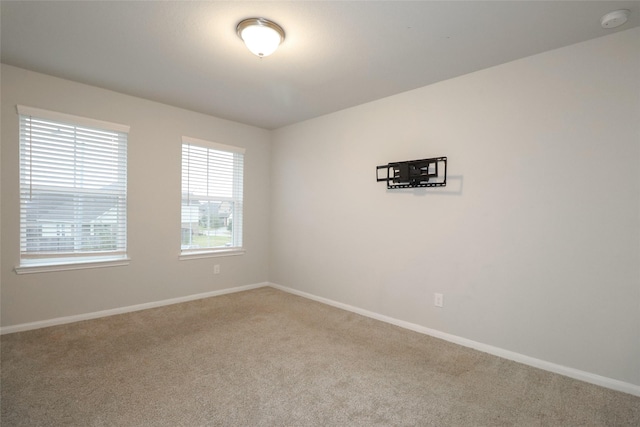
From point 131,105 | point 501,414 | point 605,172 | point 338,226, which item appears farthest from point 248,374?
point 131,105

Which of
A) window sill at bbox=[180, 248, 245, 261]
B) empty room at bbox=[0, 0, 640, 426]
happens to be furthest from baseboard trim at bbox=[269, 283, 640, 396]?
window sill at bbox=[180, 248, 245, 261]

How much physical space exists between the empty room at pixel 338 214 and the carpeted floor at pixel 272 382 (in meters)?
0.02

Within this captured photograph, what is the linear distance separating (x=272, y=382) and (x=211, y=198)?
9.23ft

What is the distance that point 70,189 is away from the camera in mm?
3256

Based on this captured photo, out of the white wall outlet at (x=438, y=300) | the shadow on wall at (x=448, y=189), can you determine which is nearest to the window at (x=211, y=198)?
the shadow on wall at (x=448, y=189)

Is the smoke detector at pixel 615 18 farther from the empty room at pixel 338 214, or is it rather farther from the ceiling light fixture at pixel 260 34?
the ceiling light fixture at pixel 260 34

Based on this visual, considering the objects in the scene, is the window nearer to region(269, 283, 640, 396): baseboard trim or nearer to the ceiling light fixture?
region(269, 283, 640, 396): baseboard trim

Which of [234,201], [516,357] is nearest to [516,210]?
[516,357]

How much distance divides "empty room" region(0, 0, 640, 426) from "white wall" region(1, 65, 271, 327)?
0.07 ft

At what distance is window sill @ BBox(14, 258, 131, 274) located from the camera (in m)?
3.03

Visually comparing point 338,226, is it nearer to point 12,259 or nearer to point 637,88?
point 637,88

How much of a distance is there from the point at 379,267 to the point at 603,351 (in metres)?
1.93

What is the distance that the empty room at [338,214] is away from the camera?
2.06m

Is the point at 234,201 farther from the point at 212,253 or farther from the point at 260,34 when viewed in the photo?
the point at 260,34
